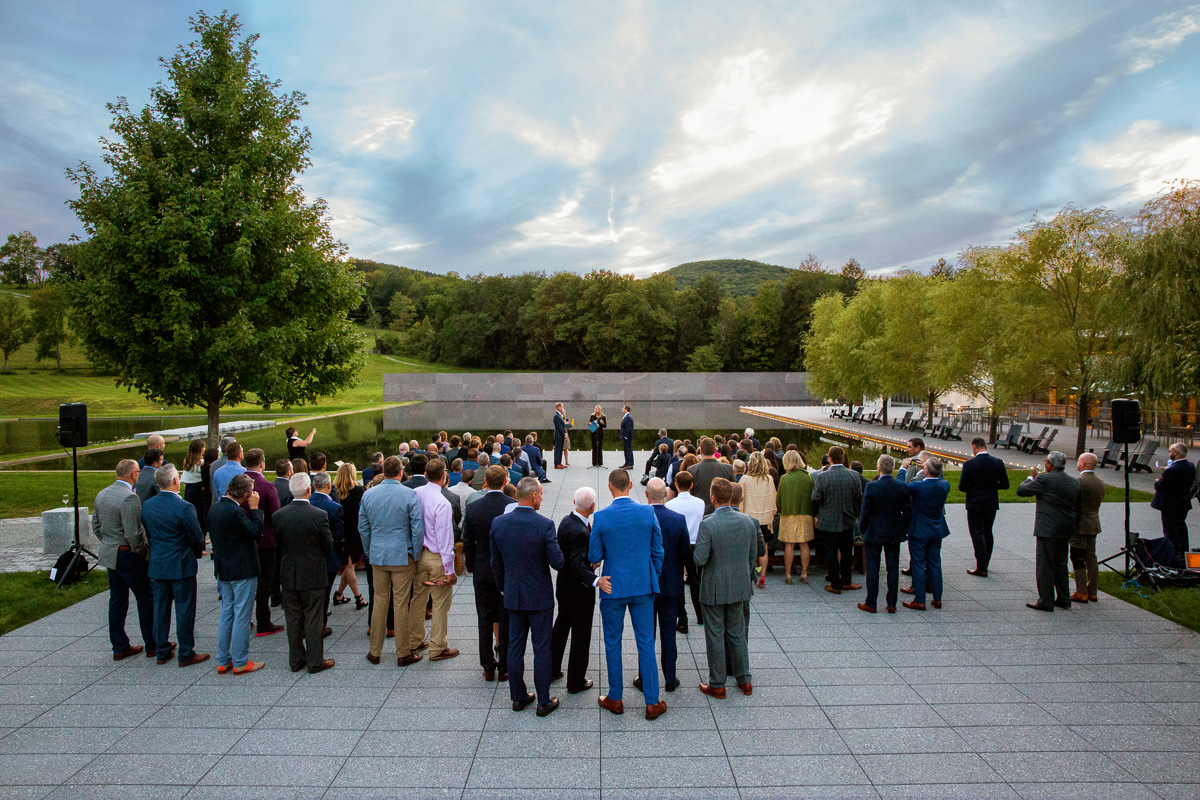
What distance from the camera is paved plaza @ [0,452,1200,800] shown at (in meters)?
3.90

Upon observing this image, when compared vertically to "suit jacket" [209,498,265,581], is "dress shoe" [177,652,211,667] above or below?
below

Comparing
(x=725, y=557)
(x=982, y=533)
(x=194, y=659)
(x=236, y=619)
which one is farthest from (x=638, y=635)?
(x=982, y=533)

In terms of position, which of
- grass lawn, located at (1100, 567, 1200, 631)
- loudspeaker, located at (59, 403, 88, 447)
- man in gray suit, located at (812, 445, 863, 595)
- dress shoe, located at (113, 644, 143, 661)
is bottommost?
dress shoe, located at (113, 644, 143, 661)

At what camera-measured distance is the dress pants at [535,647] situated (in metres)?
4.67

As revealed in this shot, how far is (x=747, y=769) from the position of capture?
13.2 feet

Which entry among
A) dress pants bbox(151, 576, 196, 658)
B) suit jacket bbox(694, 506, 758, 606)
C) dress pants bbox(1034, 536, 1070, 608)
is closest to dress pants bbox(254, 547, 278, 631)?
dress pants bbox(151, 576, 196, 658)

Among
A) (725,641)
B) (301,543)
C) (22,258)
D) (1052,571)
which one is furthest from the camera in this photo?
(22,258)

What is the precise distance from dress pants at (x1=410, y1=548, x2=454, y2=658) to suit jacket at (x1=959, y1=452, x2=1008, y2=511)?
19.6ft

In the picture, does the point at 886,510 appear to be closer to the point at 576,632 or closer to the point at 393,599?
the point at 576,632

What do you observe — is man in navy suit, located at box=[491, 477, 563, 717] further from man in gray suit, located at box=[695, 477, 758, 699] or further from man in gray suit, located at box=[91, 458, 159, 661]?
man in gray suit, located at box=[91, 458, 159, 661]

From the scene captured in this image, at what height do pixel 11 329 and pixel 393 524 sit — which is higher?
pixel 11 329

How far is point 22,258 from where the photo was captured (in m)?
94.5

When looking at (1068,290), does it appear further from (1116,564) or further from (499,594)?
(499,594)

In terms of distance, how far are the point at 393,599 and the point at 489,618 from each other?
3.39 feet
